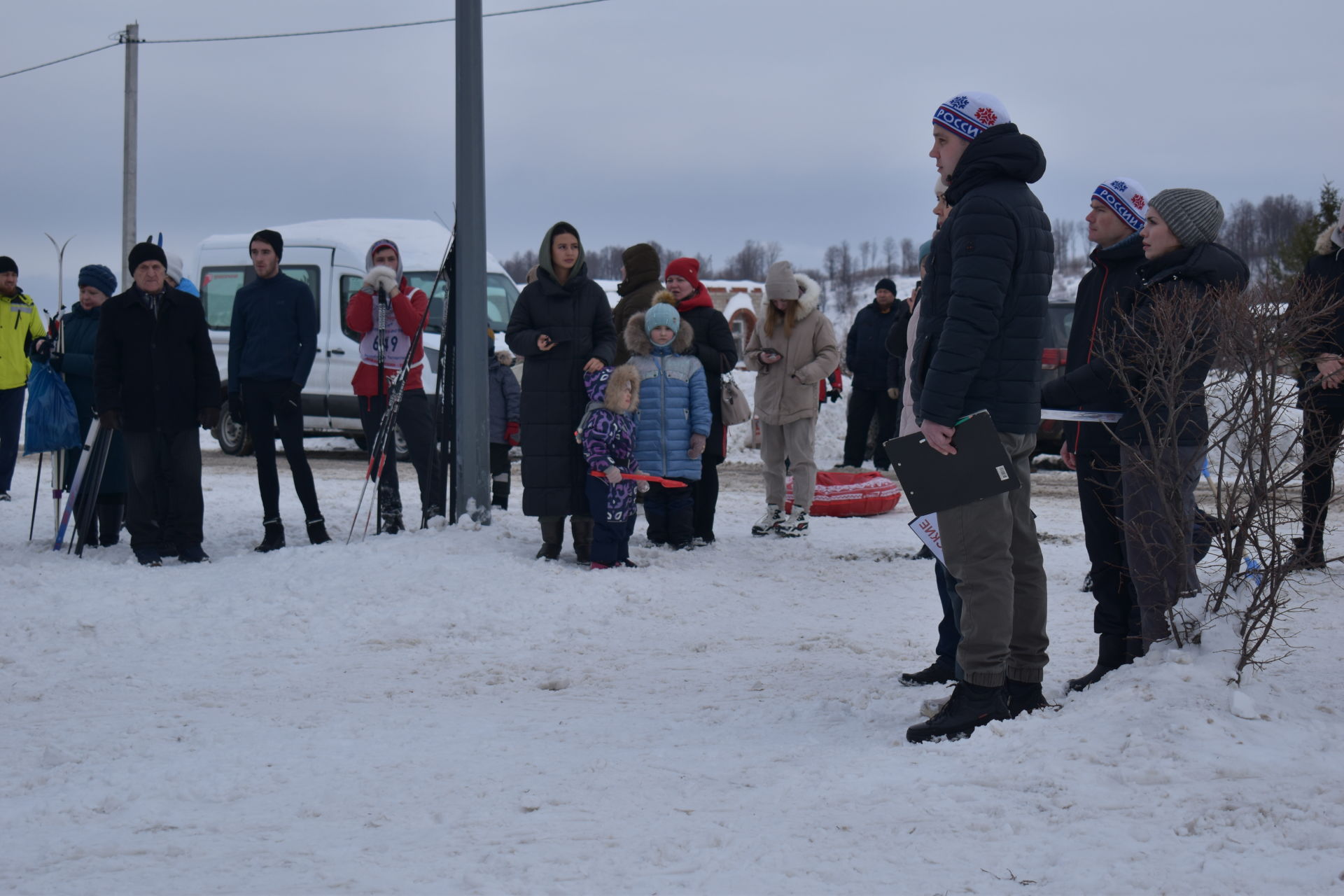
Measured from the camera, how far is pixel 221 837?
114 inches

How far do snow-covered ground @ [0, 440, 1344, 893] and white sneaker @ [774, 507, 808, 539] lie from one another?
6.17 ft

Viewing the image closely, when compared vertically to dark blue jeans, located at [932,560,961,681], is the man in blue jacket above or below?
above

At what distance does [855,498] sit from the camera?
29.5ft

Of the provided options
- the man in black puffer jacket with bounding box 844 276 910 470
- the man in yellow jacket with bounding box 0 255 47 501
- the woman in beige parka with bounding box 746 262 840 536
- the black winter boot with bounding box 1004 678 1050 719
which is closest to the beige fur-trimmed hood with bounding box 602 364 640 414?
the woman in beige parka with bounding box 746 262 840 536

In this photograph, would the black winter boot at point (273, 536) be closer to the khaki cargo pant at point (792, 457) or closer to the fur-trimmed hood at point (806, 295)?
the khaki cargo pant at point (792, 457)

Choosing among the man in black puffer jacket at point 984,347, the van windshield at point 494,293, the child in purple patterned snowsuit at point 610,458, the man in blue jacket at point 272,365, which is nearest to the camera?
the man in black puffer jacket at point 984,347

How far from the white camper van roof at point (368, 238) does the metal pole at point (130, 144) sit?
9251 millimetres

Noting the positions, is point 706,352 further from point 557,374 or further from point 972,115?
point 972,115

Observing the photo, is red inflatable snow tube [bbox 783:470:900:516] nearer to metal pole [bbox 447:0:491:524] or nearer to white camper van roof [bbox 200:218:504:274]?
metal pole [bbox 447:0:491:524]

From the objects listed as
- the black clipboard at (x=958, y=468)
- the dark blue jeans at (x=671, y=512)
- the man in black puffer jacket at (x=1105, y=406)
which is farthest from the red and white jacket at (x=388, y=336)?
the black clipboard at (x=958, y=468)

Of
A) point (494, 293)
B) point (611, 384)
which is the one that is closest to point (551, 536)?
point (611, 384)

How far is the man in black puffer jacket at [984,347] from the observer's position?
3.41 meters

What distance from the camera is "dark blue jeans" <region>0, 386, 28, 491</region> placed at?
9.09 m

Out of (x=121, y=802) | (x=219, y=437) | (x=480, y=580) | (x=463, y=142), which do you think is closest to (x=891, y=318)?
(x=463, y=142)
